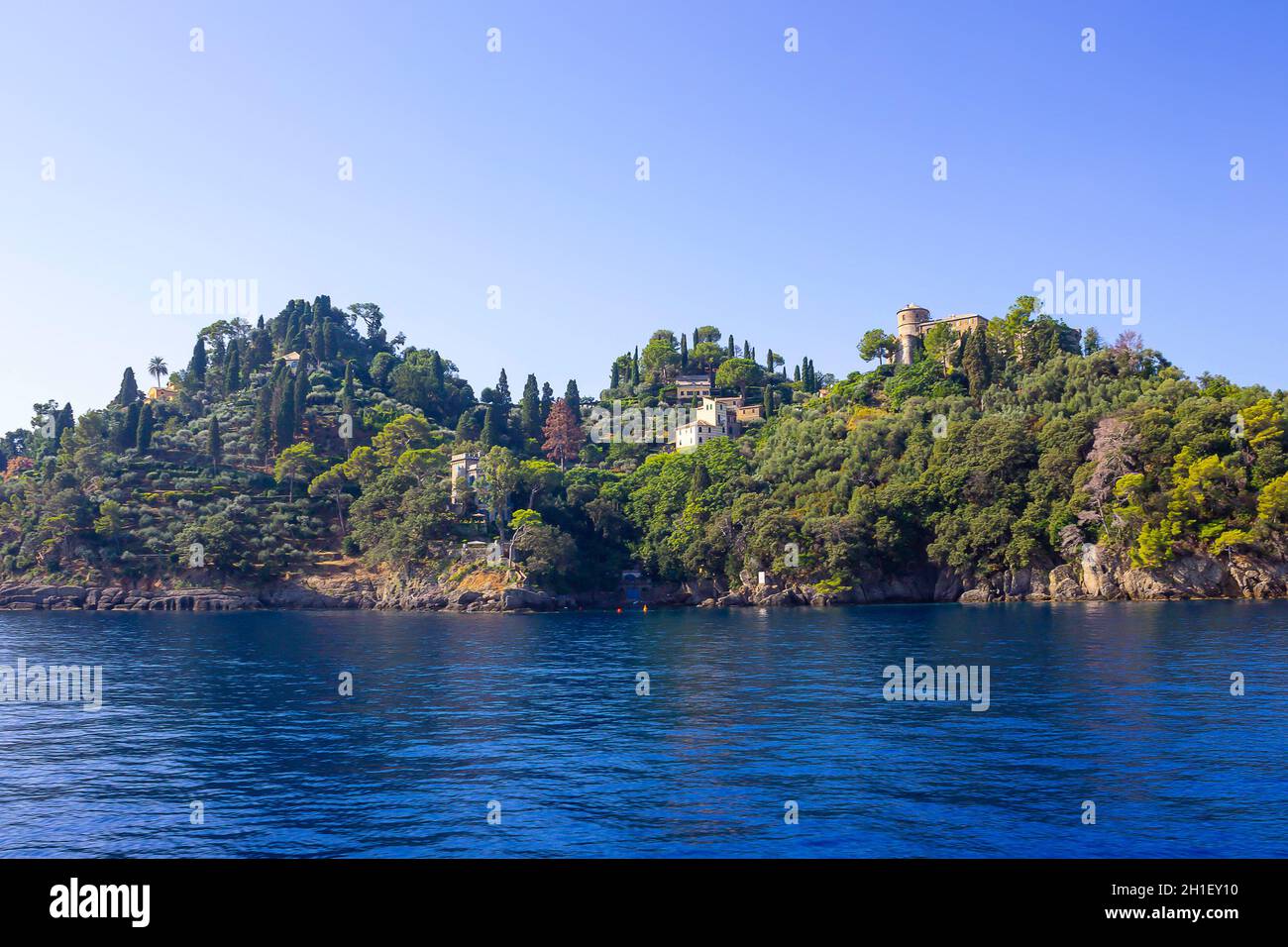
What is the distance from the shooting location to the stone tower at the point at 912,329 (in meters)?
175

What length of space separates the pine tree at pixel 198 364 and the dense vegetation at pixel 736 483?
16319 mm

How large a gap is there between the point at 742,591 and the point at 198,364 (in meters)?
129

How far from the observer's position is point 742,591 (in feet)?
389

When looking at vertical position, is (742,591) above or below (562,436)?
below

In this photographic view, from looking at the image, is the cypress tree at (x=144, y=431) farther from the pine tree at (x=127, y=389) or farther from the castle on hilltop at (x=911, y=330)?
the castle on hilltop at (x=911, y=330)

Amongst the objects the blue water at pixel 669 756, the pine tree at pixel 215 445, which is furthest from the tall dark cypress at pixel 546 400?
the blue water at pixel 669 756

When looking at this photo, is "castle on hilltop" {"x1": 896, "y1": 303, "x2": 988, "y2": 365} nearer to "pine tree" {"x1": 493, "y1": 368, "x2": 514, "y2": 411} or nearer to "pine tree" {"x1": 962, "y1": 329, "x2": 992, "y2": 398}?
"pine tree" {"x1": 962, "y1": 329, "x2": 992, "y2": 398}

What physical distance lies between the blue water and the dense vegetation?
43153 millimetres

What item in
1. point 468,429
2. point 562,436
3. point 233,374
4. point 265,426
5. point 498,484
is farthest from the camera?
point 233,374

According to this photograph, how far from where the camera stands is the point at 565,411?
567ft

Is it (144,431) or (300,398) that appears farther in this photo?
(300,398)

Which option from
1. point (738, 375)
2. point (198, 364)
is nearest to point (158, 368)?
point (198, 364)

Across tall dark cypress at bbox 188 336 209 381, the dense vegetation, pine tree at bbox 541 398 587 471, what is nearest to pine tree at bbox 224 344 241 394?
tall dark cypress at bbox 188 336 209 381
